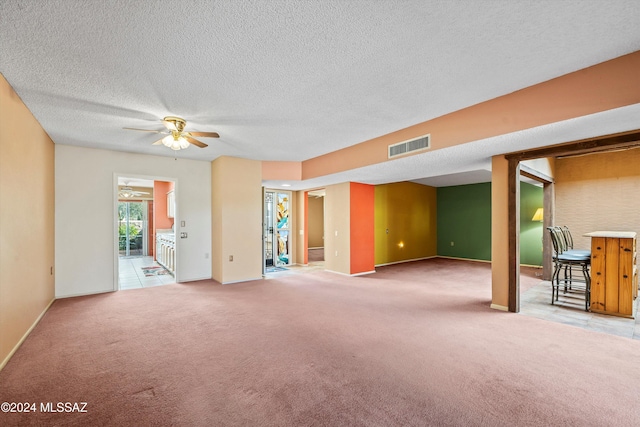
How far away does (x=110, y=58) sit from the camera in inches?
92.2

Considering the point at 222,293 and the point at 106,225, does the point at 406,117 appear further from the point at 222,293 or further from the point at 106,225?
the point at 106,225

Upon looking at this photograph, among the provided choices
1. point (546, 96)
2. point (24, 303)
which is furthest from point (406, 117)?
point (24, 303)

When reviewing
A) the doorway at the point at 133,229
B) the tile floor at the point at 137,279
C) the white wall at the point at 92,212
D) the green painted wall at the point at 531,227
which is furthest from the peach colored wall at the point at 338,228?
the doorway at the point at 133,229

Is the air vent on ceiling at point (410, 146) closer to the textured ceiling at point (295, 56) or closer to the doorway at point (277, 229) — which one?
the textured ceiling at point (295, 56)

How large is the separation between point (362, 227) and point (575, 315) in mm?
4162

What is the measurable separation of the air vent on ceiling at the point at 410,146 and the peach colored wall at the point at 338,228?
2.46m

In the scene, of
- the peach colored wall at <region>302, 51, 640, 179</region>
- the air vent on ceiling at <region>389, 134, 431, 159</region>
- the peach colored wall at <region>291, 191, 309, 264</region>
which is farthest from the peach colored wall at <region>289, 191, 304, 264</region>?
the peach colored wall at <region>302, 51, 640, 179</region>

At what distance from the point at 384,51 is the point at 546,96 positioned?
1.85 meters

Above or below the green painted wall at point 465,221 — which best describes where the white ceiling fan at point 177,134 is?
above

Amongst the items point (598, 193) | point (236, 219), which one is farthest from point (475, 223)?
point (236, 219)

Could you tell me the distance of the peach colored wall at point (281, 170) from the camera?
6.58m

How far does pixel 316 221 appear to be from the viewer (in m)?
12.7

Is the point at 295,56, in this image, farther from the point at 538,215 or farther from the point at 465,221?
the point at 465,221

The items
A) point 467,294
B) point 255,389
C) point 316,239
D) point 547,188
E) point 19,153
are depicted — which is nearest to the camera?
point 255,389
